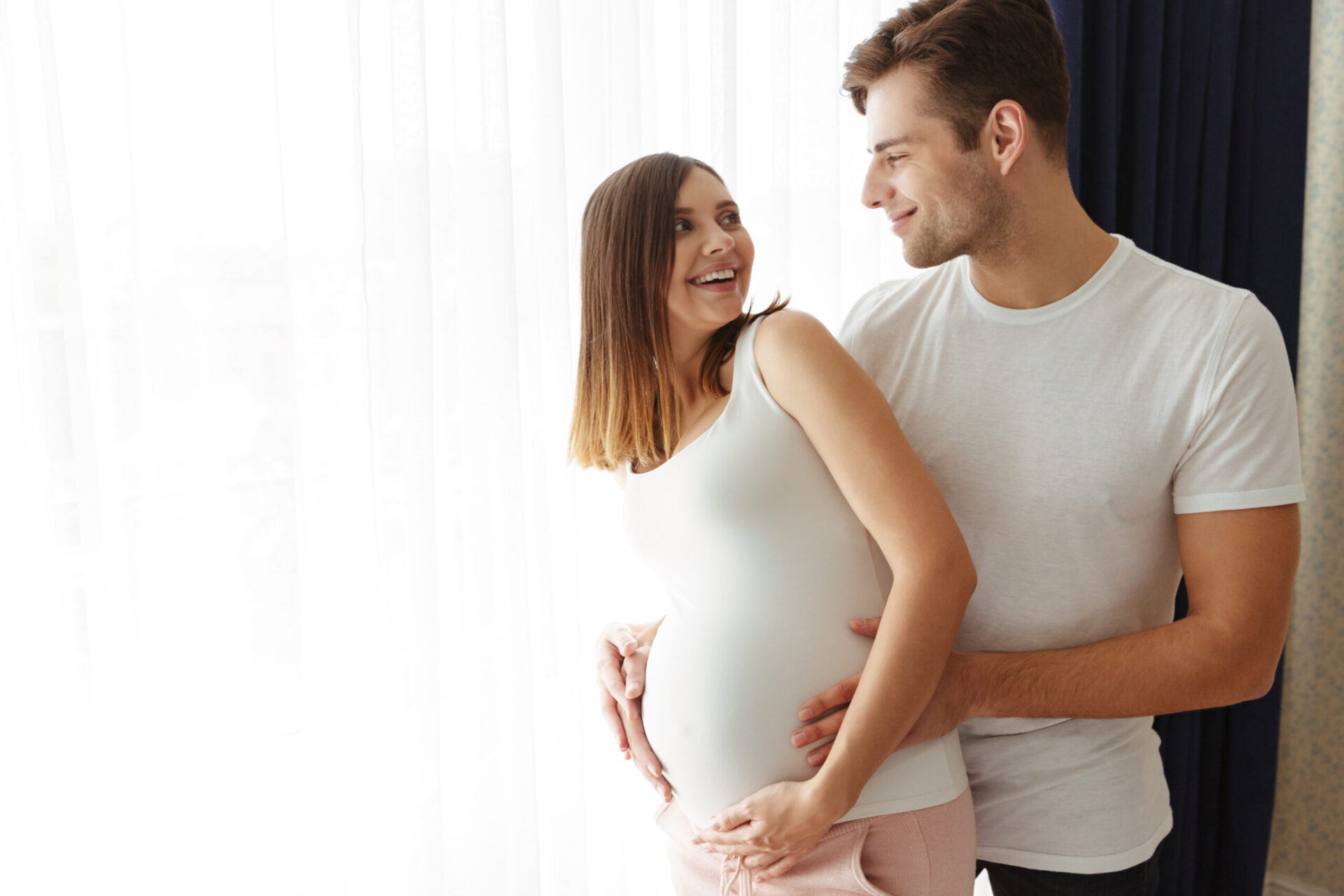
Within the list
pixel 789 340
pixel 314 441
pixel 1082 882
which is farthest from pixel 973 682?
pixel 314 441

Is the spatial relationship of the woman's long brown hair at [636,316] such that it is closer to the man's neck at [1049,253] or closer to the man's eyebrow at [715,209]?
the man's eyebrow at [715,209]

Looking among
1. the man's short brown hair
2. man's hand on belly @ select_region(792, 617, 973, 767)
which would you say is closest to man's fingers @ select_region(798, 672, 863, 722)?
man's hand on belly @ select_region(792, 617, 973, 767)

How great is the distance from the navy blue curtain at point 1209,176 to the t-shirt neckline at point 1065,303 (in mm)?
771

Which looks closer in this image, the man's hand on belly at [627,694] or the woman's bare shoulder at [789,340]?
the woman's bare shoulder at [789,340]

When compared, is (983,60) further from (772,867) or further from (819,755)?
(772,867)

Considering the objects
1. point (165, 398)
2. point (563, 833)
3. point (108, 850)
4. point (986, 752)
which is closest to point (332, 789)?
point (108, 850)

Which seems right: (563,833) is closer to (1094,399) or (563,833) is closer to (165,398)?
(165,398)

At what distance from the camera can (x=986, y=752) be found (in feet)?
3.98

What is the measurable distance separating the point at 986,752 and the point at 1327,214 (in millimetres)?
1704

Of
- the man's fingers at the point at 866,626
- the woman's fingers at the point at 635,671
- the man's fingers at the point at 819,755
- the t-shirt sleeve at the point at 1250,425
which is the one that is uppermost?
the t-shirt sleeve at the point at 1250,425

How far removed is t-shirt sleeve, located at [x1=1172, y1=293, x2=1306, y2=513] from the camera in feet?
3.49

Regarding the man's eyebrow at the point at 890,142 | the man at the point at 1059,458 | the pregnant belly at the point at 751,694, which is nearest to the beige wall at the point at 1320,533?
the man at the point at 1059,458

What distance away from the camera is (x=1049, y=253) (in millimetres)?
1187

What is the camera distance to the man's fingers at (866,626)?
3.42 feet
